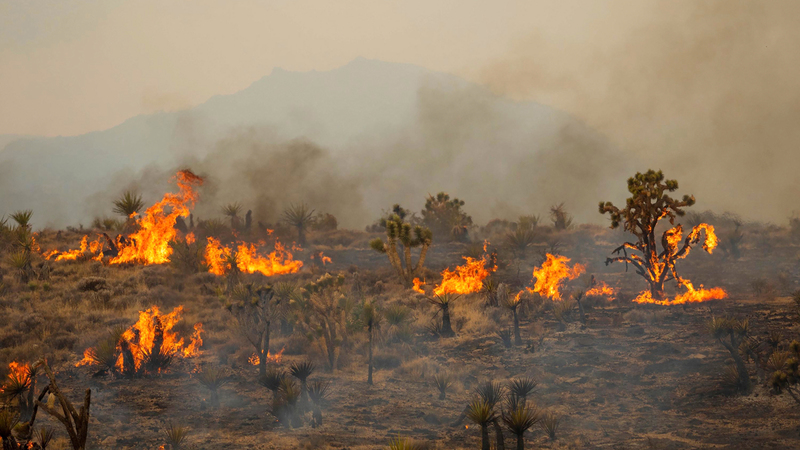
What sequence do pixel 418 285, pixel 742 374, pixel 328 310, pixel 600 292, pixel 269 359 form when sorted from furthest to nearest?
1. pixel 418 285
2. pixel 600 292
3. pixel 328 310
4. pixel 269 359
5. pixel 742 374

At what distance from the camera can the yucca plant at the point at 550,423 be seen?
28.4ft

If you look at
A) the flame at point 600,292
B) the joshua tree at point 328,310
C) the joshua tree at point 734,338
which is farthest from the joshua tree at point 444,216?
the joshua tree at point 734,338

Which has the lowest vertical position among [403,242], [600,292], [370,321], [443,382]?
[443,382]

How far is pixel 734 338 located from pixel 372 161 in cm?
13929

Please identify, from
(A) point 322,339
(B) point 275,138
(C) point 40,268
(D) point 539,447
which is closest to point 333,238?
(C) point 40,268

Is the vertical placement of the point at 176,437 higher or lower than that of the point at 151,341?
lower

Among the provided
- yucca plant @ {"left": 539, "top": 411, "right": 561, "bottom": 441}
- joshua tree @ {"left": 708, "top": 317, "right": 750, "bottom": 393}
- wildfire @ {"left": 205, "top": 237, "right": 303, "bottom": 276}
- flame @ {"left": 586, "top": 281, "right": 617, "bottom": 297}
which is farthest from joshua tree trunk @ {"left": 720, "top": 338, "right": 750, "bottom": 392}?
wildfire @ {"left": 205, "top": 237, "right": 303, "bottom": 276}

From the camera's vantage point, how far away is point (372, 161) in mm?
147750

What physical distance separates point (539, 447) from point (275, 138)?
202m

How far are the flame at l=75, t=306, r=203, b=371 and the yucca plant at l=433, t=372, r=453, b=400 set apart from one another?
702 centimetres

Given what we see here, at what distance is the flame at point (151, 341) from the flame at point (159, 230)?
10.1 m

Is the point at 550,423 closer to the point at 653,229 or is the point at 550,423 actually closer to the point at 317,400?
the point at 317,400

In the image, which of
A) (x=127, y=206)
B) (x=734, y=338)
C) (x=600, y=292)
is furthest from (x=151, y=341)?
(x=127, y=206)

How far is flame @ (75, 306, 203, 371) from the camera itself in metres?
12.8
